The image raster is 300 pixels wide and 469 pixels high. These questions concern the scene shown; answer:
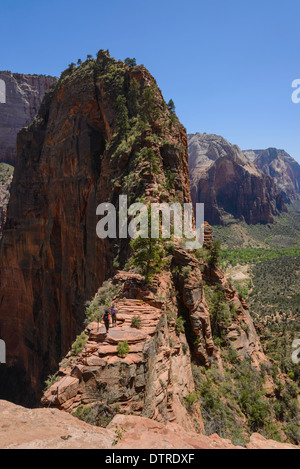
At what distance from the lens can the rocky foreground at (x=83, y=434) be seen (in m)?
7.03

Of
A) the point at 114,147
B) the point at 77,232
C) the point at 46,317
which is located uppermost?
the point at 114,147

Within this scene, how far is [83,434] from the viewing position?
25.1 ft

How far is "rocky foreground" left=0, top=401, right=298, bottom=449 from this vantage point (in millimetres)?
7027

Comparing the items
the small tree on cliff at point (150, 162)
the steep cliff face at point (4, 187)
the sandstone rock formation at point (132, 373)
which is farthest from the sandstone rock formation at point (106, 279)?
the steep cliff face at point (4, 187)

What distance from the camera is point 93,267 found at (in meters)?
33.1

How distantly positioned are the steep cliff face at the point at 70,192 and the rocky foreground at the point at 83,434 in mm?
16043

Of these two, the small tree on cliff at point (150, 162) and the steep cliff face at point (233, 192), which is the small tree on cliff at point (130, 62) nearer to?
the small tree on cliff at point (150, 162)

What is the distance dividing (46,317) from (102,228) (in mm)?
23209

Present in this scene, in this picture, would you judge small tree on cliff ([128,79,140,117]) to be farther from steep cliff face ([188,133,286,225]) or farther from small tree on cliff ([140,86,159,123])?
steep cliff face ([188,133,286,225])

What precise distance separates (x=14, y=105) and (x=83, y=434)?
433ft
